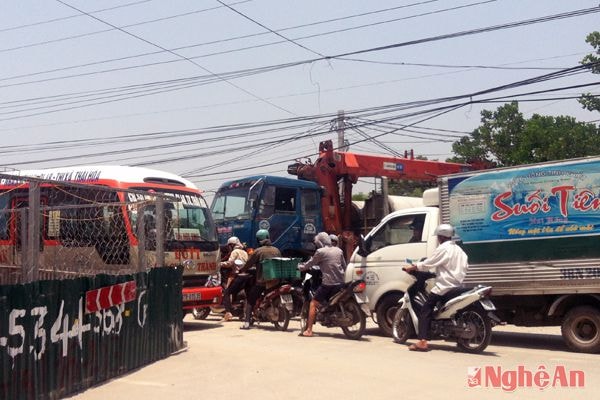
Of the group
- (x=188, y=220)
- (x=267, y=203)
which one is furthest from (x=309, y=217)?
(x=188, y=220)

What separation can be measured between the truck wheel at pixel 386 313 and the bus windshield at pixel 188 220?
344cm

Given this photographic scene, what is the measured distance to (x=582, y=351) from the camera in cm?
1017

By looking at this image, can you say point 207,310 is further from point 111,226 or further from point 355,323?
point 355,323

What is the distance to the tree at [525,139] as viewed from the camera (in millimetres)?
31031

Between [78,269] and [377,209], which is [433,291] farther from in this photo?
[377,209]

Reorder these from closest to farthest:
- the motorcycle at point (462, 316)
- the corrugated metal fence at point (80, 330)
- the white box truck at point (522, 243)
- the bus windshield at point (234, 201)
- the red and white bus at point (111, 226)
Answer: the corrugated metal fence at point (80, 330)
the motorcycle at point (462, 316)
the red and white bus at point (111, 226)
the white box truck at point (522, 243)
the bus windshield at point (234, 201)

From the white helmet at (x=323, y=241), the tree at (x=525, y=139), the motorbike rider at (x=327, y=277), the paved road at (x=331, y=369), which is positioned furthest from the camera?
the tree at (x=525, y=139)

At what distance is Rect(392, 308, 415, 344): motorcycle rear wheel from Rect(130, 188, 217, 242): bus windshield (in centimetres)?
408

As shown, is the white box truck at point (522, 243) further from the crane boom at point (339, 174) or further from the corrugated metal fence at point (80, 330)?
the crane boom at point (339, 174)

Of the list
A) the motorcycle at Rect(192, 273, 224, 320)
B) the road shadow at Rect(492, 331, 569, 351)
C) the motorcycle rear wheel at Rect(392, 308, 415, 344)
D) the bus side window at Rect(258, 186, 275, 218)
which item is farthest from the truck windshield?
the road shadow at Rect(492, 331, 569, 351)

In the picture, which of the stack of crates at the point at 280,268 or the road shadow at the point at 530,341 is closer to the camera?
the road shadow at the point at 530,341

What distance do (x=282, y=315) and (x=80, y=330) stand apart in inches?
235

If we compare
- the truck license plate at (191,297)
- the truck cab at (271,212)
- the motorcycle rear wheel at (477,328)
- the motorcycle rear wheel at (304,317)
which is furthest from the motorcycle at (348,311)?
the truck cab at (271,212)

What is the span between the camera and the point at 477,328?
32.7ft
